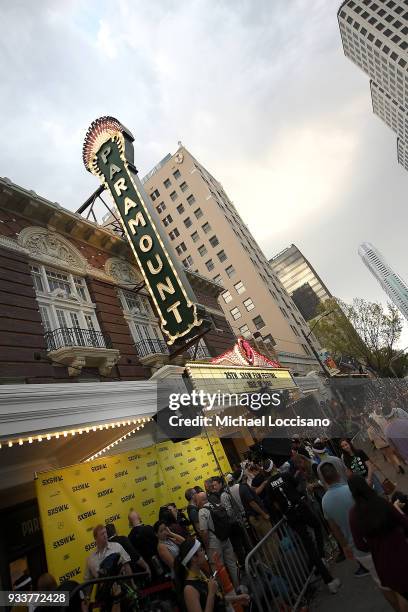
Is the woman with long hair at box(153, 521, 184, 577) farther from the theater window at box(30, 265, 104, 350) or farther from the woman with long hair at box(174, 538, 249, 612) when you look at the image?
the theater window at box(30, 265, 104, 350)

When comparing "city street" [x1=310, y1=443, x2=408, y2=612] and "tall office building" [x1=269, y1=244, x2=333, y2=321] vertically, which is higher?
"tall office building" [x1=269, y1=244, x2=333, y2=321]

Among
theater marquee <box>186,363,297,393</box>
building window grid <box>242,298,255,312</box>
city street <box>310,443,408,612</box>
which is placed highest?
building window grid <box>242,298,255,312</box>

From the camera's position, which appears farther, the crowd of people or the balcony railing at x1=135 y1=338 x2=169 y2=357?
the balcony railing at x1=135 y1=338 x2=169 y2=357

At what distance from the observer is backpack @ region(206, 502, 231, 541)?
552 cm

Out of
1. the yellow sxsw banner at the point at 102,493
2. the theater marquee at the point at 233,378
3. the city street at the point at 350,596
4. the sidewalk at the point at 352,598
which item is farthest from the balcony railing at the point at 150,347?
the sidewalk at the point at 352,598

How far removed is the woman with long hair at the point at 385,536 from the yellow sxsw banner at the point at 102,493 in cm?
594

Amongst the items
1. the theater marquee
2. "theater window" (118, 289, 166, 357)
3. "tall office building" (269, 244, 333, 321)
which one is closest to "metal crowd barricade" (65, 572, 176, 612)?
the theater marquee

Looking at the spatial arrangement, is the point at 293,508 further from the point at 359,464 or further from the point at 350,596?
the point at 359,464

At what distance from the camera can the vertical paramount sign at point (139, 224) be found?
40.5 ft

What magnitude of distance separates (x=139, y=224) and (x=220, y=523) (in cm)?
1127

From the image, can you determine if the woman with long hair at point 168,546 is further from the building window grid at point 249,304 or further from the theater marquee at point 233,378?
the building window grid at point 249,304

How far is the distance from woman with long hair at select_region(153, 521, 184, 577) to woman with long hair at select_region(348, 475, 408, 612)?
2.70 meters

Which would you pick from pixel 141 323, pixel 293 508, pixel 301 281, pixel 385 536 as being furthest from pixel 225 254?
pixel 301 281

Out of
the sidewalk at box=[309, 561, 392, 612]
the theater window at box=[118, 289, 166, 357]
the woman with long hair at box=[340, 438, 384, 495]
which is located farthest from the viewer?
the theater window at box=[118, 289, 166, 357]
